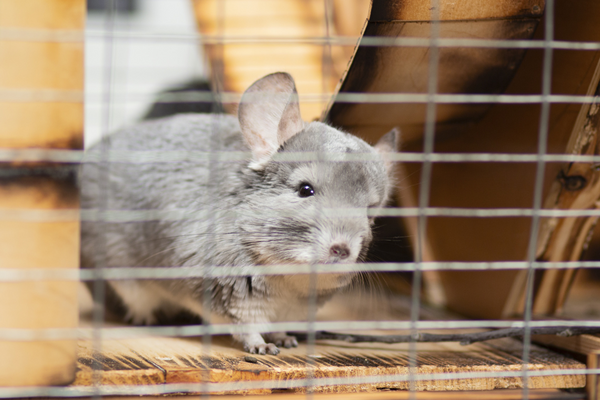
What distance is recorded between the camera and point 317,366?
5.60 ft

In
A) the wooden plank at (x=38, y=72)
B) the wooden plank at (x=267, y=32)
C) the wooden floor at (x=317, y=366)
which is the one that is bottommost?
the wooden floor at (x=317, y=366)

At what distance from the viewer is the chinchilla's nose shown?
1.70m

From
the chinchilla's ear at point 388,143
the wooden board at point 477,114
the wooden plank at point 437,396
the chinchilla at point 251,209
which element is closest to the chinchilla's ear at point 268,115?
the chinchilla at point 251,209

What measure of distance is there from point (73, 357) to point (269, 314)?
0.83 m

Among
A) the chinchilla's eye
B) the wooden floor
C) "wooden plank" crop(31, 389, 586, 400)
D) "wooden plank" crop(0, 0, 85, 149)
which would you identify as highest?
"wooden plank" crop(0, 0, 85, 149)

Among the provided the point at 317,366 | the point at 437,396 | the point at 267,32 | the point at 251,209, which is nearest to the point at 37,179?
the point at 251,209

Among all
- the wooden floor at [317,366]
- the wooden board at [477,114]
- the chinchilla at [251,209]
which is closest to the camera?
the wooden floor at [317,366]

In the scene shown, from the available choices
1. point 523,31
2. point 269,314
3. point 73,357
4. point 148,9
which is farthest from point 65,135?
point 148,9

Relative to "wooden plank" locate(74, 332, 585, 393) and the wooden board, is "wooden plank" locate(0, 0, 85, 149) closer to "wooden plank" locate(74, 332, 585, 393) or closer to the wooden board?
"wooden plank" locate(74, 332, 585, 393)

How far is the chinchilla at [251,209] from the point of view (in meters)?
1.83

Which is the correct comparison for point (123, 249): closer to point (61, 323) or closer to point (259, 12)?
point (61, 323)

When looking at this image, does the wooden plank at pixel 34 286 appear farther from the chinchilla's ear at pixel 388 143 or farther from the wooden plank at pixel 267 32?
the wooden plank at pixel 267 32

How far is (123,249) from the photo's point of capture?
2408 millimetres

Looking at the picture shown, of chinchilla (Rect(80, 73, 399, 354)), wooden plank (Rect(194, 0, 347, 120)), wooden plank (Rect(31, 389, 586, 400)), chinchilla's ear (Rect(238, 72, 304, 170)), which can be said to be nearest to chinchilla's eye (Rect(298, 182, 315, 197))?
chinchilla (Rect(80, 73, 399, 354))
